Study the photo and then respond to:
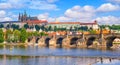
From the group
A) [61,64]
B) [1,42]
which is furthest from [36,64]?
[1,42]

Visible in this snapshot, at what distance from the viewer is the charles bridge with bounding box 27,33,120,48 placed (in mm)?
108250

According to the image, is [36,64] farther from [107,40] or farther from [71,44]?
[71,44]

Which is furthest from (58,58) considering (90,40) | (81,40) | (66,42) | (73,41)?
(73,41)

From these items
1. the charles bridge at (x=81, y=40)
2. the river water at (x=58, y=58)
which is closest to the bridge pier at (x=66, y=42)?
the charles bridge at (x=81, y=40)

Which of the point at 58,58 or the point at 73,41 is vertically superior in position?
the point at 73,41

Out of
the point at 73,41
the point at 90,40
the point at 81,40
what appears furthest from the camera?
the point at 73,41

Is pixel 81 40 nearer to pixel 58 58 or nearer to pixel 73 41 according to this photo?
pixel 73 41

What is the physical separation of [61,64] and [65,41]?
217ft

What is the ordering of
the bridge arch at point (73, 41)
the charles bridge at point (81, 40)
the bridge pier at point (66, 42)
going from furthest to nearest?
the bridge arch at point (73, 41) < the bridge pier at point (66, 42) < the charles bridge at point (81, 40)

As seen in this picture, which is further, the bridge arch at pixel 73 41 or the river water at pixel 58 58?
the bridge arch at pixel 73 41

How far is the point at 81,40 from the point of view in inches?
4441

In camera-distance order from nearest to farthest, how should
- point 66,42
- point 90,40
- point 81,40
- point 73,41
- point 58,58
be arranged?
point 58,58 → point 81,40 → point 90,40 → point 66,42 → point 73,41

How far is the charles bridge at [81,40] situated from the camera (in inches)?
4262

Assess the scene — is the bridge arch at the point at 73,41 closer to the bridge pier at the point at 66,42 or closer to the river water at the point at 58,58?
the bridge pier at the point at 66,42
